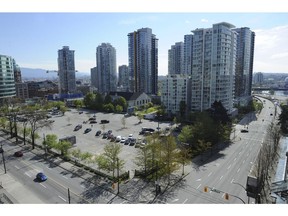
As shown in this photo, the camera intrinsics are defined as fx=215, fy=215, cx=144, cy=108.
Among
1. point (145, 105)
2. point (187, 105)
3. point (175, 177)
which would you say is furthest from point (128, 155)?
point (145, 105)

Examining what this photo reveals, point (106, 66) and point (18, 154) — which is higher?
point (106, 66)

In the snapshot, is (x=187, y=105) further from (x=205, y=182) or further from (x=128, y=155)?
(x=205, y=182)

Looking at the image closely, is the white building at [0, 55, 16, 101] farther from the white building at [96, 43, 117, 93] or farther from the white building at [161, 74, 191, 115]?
the white building at [161, 74, 191, 115]

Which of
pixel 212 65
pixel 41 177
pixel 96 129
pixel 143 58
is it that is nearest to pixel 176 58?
pixel 143 58

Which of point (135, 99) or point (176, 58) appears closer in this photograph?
point (135, 99)

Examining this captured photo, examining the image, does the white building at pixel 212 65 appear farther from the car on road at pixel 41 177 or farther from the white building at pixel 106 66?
the white building at pixel 106 66

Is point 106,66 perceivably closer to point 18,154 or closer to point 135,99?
point 135,99

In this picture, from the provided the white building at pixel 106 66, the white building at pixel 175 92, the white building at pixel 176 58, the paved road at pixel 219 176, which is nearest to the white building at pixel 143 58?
the white building at pixel 176 58
